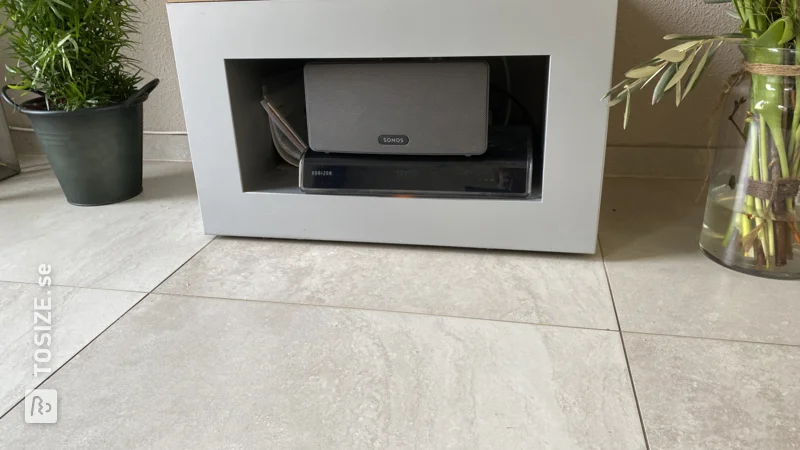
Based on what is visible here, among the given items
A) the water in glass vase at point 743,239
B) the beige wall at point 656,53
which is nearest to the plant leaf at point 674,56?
the water in glass vase at point 743,239

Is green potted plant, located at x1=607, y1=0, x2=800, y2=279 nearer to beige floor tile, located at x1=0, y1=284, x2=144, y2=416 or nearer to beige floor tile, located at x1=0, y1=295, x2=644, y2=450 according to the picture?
beige floor tile, located at x1=0, y1=295, x2=644, y2=450

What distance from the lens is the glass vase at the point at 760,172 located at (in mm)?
764

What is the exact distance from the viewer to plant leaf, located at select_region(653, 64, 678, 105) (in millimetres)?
703

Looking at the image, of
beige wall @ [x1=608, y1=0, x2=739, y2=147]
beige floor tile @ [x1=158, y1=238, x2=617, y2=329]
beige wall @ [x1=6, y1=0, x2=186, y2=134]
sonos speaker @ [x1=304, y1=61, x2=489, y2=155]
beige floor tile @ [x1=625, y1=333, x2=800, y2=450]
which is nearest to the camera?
beige floor tile @ [x1=625, y1=333, x2=800, y2=450]

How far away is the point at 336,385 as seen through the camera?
65 cm

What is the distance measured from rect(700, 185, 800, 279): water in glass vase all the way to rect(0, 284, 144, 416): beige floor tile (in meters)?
0.85

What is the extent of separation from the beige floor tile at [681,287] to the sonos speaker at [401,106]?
29 cm

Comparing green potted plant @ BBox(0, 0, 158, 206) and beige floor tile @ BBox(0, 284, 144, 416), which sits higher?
green potted plant @ BBox(0, 0, 158, 206)

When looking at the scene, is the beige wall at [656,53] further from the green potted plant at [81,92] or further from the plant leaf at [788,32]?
the green potted plant at [81,92]

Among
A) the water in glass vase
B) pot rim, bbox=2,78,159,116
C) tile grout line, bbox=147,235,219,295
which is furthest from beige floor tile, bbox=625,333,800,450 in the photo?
pot rim, bbox=2,78,159,116

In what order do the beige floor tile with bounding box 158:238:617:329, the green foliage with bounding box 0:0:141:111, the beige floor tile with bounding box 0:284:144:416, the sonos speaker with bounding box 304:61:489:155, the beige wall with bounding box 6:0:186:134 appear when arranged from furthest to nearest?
the beige wall with bounding box 6:0:186:134, the green foliage with bounding box 0:0:141:111, the sonos speaker with bounding box 304:61:489:155, the beige floor tile with bounding box 158:238:617:329, the beige floor tile with bounding box 0:284:144:416

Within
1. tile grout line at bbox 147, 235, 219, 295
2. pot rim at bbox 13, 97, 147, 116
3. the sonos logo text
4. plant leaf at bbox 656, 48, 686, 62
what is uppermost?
plant leaf at bbox 656, 48, 686, 62

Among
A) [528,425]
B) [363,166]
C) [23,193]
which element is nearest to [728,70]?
[363,166]

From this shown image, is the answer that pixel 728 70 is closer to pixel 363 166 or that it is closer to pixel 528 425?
pixel 363 166
